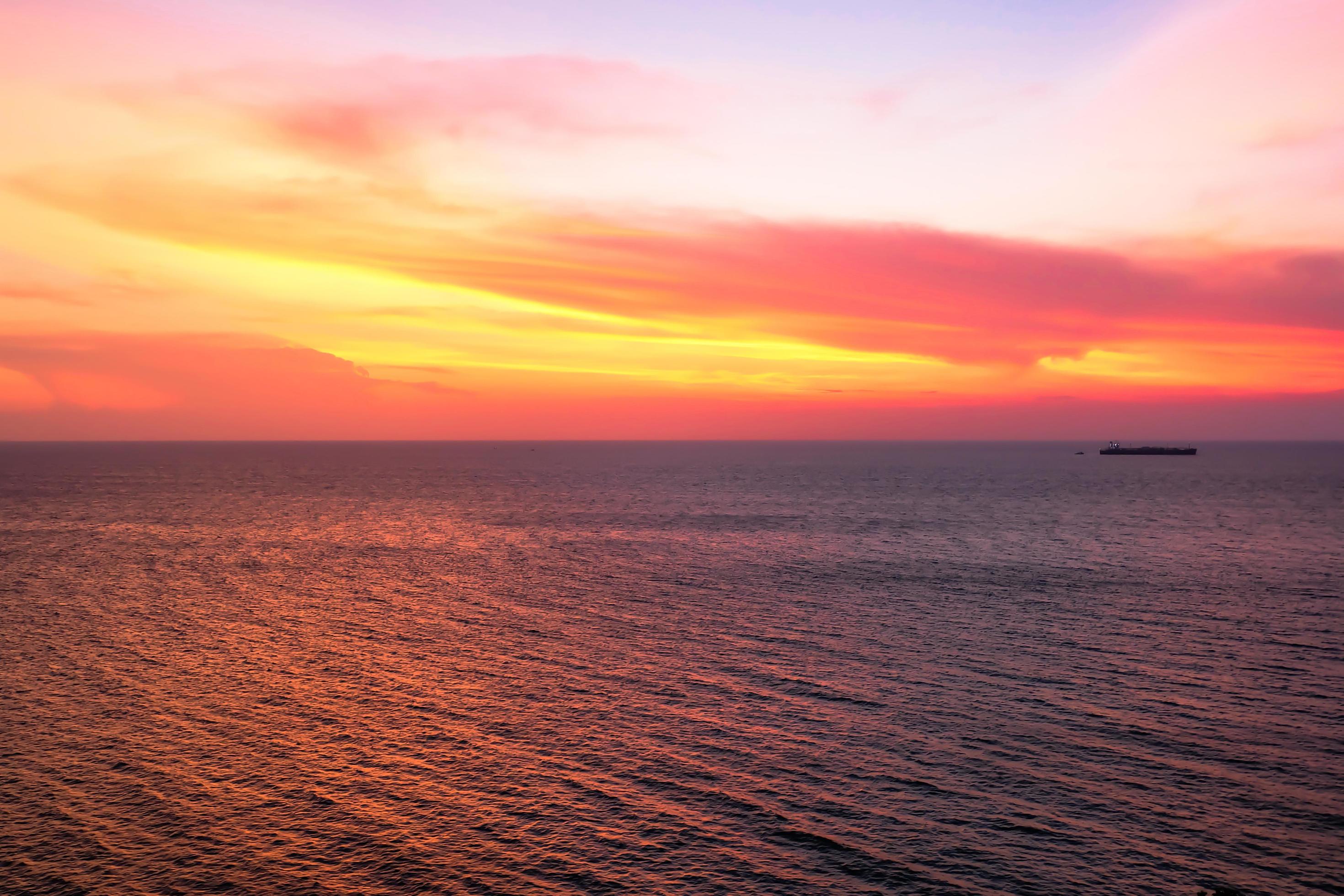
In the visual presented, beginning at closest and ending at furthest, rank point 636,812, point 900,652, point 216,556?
point 636,812 → point 900,652 → point 216,556

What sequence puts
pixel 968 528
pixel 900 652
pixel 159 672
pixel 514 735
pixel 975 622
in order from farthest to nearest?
pixel 968 528, pixel 975 622, pixel 900 652, pixel 159 672, pixel 514 735

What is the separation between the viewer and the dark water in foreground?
37.1m

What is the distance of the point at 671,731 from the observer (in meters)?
51.7

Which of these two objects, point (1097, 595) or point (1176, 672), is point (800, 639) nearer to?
point (1176, 672)

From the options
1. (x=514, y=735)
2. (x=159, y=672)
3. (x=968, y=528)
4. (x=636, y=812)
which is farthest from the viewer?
(x=968, y=528)

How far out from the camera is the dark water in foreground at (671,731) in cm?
3706

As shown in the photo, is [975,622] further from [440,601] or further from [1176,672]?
[440,601]

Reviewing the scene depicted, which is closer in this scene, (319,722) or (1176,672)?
(319,722)

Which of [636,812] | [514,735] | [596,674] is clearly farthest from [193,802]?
[596,674]

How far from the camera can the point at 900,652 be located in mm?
69125

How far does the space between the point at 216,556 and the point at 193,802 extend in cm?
8677

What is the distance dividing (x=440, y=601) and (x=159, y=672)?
101 feet

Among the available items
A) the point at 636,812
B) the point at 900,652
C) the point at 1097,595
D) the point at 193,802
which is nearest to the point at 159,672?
the point at 193,802

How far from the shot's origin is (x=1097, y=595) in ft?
304
